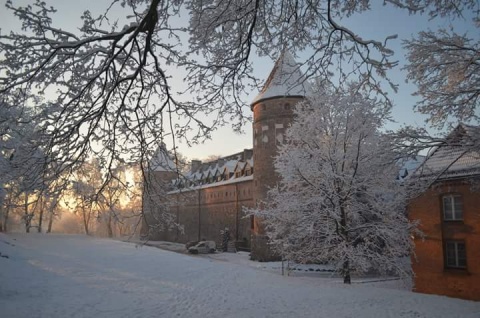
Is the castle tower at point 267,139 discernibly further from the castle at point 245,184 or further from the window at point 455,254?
the window at point 455,254

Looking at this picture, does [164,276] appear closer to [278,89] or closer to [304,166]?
[304,166]

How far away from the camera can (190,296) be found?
49.0 ft

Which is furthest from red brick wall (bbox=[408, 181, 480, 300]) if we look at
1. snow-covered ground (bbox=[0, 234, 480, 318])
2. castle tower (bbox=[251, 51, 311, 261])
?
castle tower (bbox=[251, 51, 311, 261])

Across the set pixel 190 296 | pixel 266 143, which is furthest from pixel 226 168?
pixel 190 296

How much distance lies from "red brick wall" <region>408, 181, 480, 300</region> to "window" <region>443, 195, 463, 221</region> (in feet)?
0.70

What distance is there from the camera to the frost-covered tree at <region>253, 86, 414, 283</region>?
55.9ft

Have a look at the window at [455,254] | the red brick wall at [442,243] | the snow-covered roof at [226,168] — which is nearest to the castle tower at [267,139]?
the snow-covered roof at [226,168]

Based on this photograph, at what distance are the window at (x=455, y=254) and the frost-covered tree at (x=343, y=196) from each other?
1.74m

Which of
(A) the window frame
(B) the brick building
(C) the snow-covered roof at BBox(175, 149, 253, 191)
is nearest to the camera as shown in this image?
(B) the brick building

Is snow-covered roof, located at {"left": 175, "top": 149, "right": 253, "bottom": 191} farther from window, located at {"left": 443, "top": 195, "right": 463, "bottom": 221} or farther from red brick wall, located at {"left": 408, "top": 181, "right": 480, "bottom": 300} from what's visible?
window, located at {"left": 443, "top": 195, "right": 463, "bottom": 221}

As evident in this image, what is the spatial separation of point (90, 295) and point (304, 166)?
10.8 metres

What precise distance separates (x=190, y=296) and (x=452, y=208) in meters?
12.5

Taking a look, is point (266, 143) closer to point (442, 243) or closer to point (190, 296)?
point (442, 243)

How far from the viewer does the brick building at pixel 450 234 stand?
1614 centimetres
